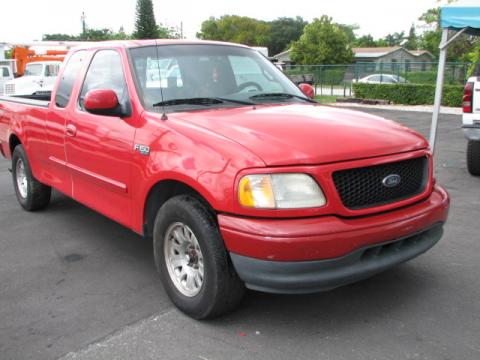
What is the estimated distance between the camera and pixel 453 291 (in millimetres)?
3783

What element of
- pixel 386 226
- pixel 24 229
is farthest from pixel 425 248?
pixel 24 229

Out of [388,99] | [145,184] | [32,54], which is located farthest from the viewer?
[32,54]

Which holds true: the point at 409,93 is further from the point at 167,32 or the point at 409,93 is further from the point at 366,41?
the point at 366,41

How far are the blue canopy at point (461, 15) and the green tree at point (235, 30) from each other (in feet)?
273

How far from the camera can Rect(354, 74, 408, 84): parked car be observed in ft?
85.7

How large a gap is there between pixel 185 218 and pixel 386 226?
121cm

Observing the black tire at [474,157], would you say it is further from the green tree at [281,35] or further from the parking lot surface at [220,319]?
the green tree at [281,35]

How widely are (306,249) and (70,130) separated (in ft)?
8.69

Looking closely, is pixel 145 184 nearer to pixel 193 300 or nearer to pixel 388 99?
pixel 193 300

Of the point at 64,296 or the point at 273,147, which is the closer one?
the point at 273,147

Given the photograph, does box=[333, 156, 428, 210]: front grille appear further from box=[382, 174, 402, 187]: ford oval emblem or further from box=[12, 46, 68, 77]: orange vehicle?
box=[12, 46, 68, 77]: orange vehicle

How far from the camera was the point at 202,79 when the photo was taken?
13.6 feet

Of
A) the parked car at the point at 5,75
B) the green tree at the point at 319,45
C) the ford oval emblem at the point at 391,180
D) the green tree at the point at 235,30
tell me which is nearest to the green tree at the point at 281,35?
the green tree at the point at 235,30

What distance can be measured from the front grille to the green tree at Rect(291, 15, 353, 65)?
51352 millimetres
